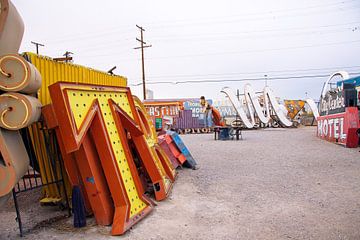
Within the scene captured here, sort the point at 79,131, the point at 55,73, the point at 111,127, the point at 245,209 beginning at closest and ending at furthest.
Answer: the point at 79,131 < the point at 111,127 < the point at 245,209 < the point at 55,73

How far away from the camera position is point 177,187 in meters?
6.36

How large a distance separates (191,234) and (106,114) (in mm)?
2063

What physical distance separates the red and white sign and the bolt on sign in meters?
10.7

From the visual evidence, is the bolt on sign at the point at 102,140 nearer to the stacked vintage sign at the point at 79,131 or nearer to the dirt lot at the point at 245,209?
the stacked vintage sign at the point at 79,131

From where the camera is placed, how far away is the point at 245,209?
4.97 meters

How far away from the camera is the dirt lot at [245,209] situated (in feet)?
13.0

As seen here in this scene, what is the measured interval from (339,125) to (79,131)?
517 inches

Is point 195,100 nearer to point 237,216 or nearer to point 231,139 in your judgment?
point 231,139

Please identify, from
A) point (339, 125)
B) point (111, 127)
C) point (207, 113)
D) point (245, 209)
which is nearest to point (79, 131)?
point (111, 127)

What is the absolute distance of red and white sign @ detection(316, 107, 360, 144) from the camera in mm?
12602

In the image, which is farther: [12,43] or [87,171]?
[87,171]

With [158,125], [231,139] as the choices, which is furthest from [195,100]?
[158,125]

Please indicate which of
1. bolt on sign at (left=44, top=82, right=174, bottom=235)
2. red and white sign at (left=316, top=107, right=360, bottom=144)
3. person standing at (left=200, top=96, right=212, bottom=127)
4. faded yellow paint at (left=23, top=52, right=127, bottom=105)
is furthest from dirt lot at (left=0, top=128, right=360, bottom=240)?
person standing at (left=200, top=96, right=212, bottom=127)

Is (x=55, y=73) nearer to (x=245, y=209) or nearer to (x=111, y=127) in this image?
(x=111, y=127)
